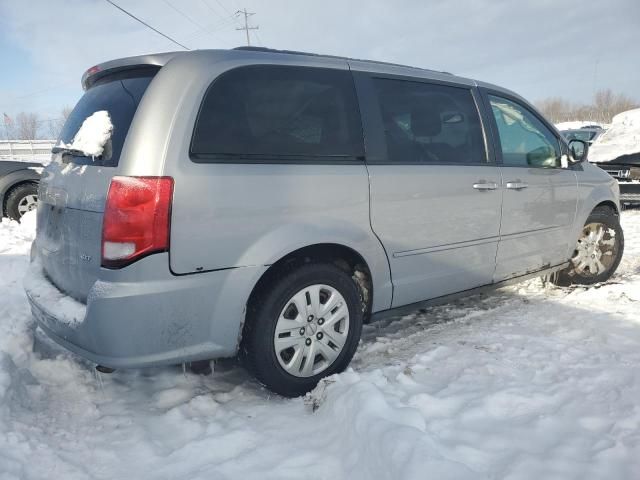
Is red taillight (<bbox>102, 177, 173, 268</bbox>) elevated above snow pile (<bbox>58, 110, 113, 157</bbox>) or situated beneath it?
situated beneath

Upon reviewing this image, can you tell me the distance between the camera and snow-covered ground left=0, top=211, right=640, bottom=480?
1.99 m

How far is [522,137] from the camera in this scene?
3877 millimetres

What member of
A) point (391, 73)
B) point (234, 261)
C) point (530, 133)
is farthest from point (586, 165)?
point (234, 261)

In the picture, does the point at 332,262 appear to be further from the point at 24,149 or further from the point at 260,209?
the point at 24,149

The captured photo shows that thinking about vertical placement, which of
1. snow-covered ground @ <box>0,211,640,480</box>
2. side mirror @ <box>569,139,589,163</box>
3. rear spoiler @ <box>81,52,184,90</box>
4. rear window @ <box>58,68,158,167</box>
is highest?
rear spoiler @ <box>81,52,184,90</box>

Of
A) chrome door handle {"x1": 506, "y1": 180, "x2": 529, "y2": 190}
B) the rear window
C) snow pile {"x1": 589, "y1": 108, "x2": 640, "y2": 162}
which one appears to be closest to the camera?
the rear window

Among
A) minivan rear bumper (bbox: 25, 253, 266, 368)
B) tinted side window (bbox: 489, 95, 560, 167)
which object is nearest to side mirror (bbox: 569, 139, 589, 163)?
tinted side window (bbox: 489, 95, 560, 167)

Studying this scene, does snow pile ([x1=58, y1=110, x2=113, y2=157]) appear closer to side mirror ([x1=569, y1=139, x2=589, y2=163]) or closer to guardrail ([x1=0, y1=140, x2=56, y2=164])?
side mirror ([x1=569, y1=139, x2=589, y2=163])

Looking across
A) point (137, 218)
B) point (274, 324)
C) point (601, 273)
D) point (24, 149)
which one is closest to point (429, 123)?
point (274, 324)

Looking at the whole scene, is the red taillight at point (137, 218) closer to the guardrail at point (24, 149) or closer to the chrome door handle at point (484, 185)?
the chrome door handle at point (484, 185)

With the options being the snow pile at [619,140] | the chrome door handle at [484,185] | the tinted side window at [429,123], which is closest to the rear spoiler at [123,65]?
the tinted side window at [429,123]

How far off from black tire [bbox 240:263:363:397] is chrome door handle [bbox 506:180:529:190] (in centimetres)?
162

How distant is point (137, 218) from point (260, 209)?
57 cm

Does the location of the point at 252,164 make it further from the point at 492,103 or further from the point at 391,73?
the point at 492,103
